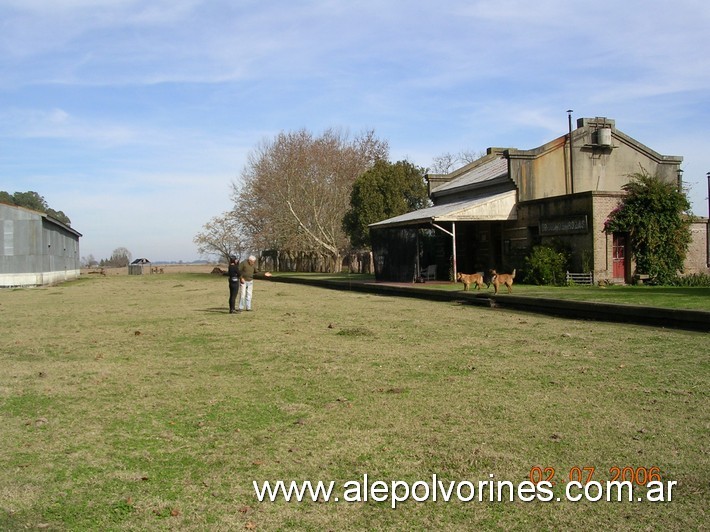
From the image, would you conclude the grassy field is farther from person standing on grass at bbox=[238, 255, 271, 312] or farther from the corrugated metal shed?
the corrugated metal shed

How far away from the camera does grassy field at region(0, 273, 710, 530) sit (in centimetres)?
457

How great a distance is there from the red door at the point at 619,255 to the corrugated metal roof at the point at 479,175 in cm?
684

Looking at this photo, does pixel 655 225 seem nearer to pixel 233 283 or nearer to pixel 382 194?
pixel 233 283

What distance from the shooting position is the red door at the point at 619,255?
2594 cm

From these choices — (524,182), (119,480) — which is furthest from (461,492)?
(524,182)

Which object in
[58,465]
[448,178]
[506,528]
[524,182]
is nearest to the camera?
[506,528]

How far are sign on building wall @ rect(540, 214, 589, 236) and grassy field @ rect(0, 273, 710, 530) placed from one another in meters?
13.4

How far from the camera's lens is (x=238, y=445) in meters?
6.08

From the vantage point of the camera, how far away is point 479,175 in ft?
118

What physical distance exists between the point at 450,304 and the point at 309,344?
376 inches

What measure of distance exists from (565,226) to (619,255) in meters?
2.27

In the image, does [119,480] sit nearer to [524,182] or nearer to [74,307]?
[74,307]
